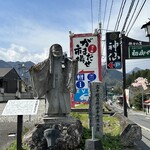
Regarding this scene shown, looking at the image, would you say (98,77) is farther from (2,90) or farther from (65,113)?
(2,90)

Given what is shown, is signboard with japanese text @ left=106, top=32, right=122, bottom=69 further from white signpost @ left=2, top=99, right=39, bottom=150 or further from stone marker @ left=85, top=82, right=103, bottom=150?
white signpost @ left=2, top=99, right=39, bottom=150

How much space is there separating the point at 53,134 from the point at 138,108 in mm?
75160

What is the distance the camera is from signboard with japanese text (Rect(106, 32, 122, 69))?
14.2 meters

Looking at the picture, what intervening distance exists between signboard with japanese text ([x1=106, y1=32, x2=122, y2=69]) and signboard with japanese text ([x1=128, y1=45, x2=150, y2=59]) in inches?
57.9

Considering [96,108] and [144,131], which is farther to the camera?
[144,131]

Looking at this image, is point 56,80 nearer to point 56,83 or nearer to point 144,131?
point 56,83

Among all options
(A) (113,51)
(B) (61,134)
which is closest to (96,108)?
(B) (61,134)

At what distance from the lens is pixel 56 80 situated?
8719 mm

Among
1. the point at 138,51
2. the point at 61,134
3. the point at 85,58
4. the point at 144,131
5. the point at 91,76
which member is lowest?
the point at 144,131

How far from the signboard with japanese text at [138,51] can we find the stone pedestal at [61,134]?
497 centimetres

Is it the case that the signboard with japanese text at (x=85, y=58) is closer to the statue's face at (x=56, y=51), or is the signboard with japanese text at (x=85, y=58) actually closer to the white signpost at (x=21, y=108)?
the statue's face at (x=56, y=51)

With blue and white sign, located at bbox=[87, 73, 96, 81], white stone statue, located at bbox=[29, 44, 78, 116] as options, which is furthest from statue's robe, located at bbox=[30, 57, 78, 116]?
blue and white sign, located at bbox=[87, 73, 96, 81]

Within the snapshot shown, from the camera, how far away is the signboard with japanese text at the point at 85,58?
1533 centimetres

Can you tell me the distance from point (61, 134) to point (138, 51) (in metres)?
5.80
